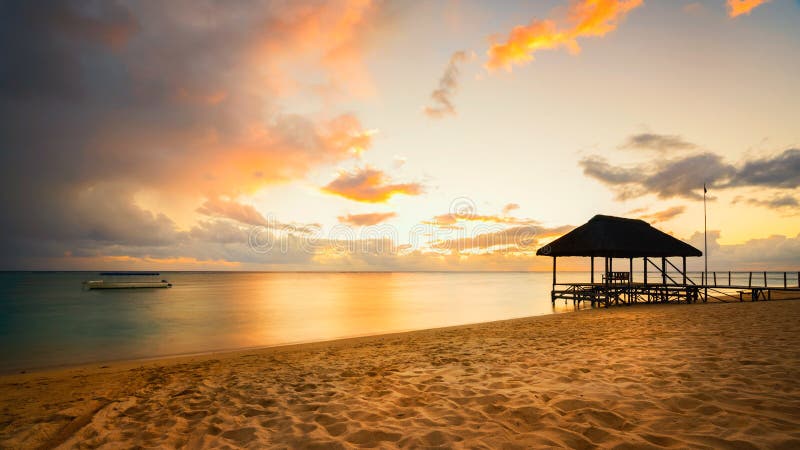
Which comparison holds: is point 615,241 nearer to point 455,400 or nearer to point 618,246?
point 618,246

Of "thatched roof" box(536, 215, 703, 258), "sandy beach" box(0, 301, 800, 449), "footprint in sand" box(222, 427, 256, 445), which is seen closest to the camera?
"sandy beach" box(0, 301, 800, 449)

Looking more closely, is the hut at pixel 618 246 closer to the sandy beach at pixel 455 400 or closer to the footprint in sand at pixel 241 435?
the sandy beach at pixel 455 400

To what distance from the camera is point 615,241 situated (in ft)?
73.3

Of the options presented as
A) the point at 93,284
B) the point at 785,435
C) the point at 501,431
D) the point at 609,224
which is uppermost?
the point at 609,224

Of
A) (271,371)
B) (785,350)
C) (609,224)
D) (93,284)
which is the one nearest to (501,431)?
(271,371)

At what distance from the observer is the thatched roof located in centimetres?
2233

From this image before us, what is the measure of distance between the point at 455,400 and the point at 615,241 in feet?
68.4

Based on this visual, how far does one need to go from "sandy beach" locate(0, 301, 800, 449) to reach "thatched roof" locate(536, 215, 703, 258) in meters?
13.8

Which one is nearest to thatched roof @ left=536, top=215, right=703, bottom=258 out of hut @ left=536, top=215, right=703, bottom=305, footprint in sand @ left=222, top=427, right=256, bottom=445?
hut @ left=536, top=215, right=703, bottom=305

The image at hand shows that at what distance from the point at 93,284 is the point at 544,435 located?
7397 cm

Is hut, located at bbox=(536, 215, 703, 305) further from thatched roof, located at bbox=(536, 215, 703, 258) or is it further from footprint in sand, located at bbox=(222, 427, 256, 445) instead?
footprint in sand, located at bbox=(222, 427, 256, 445)

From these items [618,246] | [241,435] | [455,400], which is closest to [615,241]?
[618,246]

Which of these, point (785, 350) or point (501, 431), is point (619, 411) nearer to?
point (501, 431)

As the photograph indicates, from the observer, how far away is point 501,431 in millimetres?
3998
